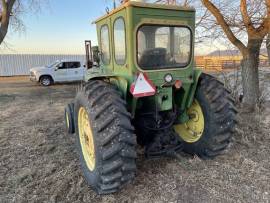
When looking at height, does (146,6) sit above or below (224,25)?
below

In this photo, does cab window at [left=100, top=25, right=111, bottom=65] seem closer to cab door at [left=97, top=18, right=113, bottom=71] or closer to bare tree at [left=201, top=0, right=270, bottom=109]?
cab door at [left=97, top=18, right=113, bottom=71]

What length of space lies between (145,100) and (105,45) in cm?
100

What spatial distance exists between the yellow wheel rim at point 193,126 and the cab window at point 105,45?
4.47ft

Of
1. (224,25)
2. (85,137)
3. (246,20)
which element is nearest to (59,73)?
(224,25)

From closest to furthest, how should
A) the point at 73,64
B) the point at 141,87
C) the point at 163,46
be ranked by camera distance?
the point at 141,87
the point at 163,46
the point at 73,64

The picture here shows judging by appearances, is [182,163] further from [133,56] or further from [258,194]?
[133,56]

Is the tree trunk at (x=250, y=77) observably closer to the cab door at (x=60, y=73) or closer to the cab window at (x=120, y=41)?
the cab window at (x=120, y=41)

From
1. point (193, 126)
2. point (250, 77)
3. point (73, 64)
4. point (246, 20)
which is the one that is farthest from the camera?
point (73, 64)

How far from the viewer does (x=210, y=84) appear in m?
3.38

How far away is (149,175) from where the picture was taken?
319 cm

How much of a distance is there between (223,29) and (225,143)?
378cm

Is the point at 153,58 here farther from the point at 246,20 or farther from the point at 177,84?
the point at 246,20

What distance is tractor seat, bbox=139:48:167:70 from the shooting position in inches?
117

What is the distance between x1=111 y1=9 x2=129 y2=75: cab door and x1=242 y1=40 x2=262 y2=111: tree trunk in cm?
422
